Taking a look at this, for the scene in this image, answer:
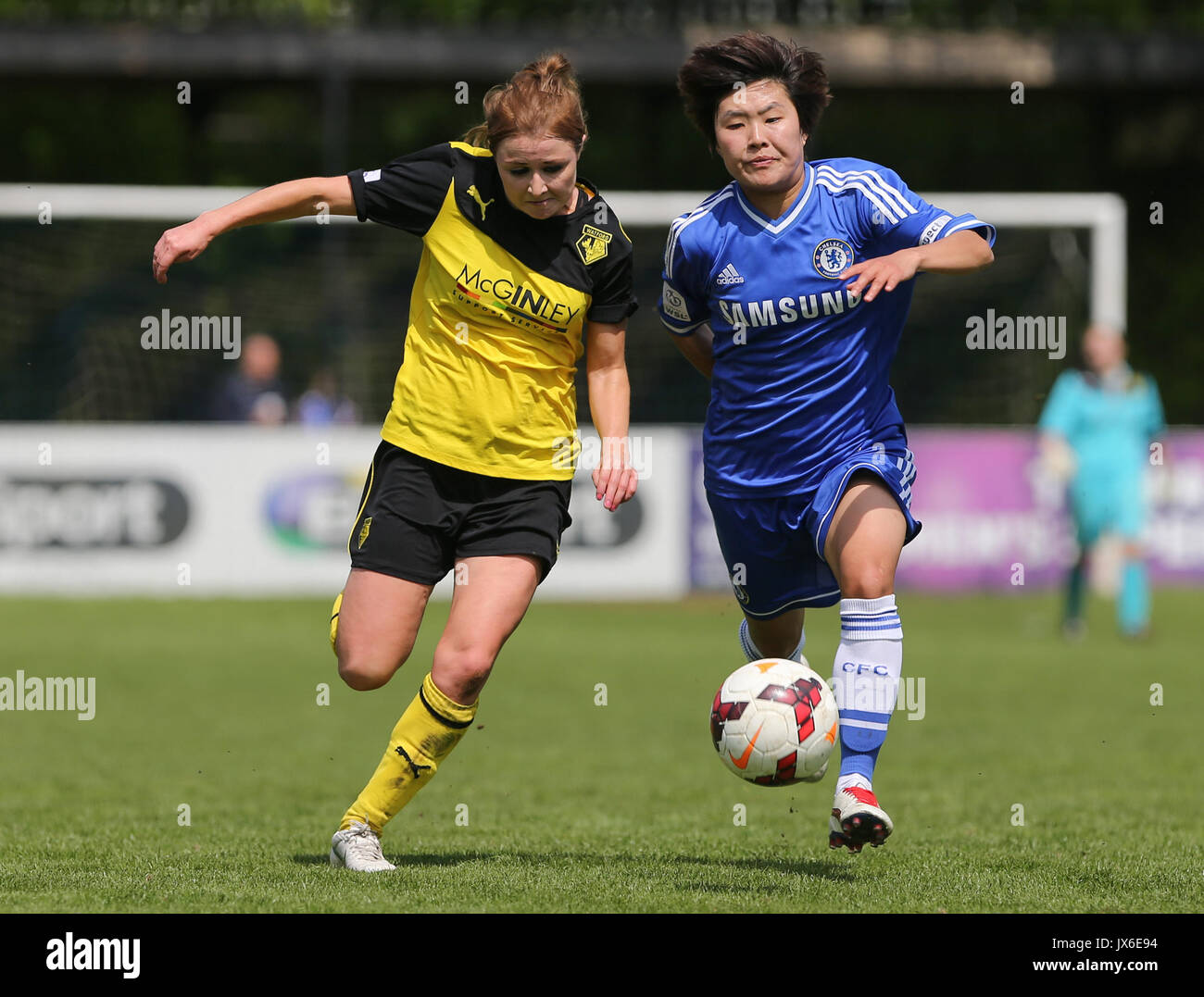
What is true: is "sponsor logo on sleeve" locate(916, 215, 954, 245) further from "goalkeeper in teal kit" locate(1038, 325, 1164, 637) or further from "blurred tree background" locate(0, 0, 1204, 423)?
"blurred tree background" locate(0, 0, 1204, 423)

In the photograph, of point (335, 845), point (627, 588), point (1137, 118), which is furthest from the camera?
point (1137, 118)

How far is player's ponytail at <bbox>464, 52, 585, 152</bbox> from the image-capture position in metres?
4.99

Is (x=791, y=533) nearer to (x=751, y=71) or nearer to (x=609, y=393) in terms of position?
(x=609, y=393)

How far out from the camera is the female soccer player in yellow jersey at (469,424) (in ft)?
17.2

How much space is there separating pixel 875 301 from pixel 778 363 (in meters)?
0.37

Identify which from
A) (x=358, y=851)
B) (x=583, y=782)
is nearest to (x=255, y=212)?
(x=358, y=851)

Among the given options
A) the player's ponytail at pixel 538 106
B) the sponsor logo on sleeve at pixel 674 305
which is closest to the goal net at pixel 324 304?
the sponsor logo on sleeve at pixel 674 305

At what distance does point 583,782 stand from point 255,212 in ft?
11.2

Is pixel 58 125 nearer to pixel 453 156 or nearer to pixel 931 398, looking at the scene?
pixel 931 398

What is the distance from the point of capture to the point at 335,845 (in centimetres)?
529

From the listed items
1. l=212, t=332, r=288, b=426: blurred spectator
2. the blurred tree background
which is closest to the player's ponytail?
l=212, t=332, r=288, b=426: blurred spectator

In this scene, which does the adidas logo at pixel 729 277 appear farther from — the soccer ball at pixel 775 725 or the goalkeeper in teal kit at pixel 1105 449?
the goalkeeper in teal kit at pixel 1105 449

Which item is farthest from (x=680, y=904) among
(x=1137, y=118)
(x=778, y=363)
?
(x=1137, y=118)

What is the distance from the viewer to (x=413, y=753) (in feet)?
17.5
